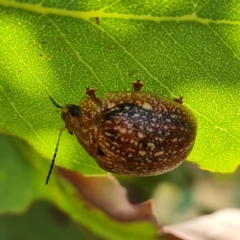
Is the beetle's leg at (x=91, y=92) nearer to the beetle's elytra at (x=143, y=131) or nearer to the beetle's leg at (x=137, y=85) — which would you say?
the beetle's elytra at (x=143, y=131)

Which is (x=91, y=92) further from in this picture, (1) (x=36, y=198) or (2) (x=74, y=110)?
(1) (x=36, y=198)

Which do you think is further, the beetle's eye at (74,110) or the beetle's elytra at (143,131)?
the beetle's eye at (74,110)

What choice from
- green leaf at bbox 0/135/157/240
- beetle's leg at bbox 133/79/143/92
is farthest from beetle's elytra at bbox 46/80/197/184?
green leaf at bbox 0/135/157/240

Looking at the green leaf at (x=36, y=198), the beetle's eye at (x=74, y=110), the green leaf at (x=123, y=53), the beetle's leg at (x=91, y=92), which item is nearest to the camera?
the green leaf at (x=123, y=53)

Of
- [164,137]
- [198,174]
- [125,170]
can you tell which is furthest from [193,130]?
[198,174]

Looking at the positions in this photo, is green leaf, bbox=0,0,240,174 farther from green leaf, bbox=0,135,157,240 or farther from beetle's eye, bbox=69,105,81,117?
green leaf, bbox=0,135,157,240

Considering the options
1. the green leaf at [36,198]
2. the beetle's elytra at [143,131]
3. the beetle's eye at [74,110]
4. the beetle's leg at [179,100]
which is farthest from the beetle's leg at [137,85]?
the green leaf at [36,198]

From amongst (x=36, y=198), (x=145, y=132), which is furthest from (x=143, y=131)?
(x=36, y=198)
